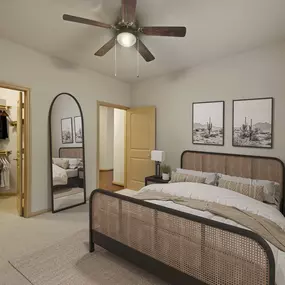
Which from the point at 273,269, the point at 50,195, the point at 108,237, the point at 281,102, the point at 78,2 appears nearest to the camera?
the point at 273,269

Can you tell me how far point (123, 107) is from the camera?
547 centimetres

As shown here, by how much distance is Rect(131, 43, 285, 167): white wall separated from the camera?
140 inches

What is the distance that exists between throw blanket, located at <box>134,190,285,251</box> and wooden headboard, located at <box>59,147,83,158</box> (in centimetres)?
207

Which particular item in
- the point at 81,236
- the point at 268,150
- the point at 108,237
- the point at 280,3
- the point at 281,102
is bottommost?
the point at 81,236

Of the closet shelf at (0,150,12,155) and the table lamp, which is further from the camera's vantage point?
the closet shelf at (0,150,12,155)

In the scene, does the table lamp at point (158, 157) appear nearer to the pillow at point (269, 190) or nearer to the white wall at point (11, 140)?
the pillow at point (269, 190)

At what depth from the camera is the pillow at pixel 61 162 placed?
13.3ft

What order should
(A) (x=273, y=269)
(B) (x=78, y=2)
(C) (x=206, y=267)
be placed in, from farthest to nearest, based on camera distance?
1. (B) (x=78, y=2)
2. (C) (x=206, y=267)
3. (A) (x=273, y=269)

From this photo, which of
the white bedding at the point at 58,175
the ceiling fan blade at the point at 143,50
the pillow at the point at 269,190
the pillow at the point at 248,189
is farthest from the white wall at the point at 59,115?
the pillow at the point at 269,190

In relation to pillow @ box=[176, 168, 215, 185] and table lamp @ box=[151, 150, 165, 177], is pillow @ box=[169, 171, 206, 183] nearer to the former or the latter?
pillow @ box=[176, 168, 215, 185]

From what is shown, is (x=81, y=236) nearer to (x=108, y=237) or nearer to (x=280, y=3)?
(x=108, y=237)

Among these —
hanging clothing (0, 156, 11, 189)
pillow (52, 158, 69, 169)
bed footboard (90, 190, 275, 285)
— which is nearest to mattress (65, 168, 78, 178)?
pillow (52, 158, 69, 169)

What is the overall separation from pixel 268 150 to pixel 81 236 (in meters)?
3.23

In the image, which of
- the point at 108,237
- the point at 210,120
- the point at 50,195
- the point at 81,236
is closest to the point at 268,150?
the point at 210,120
